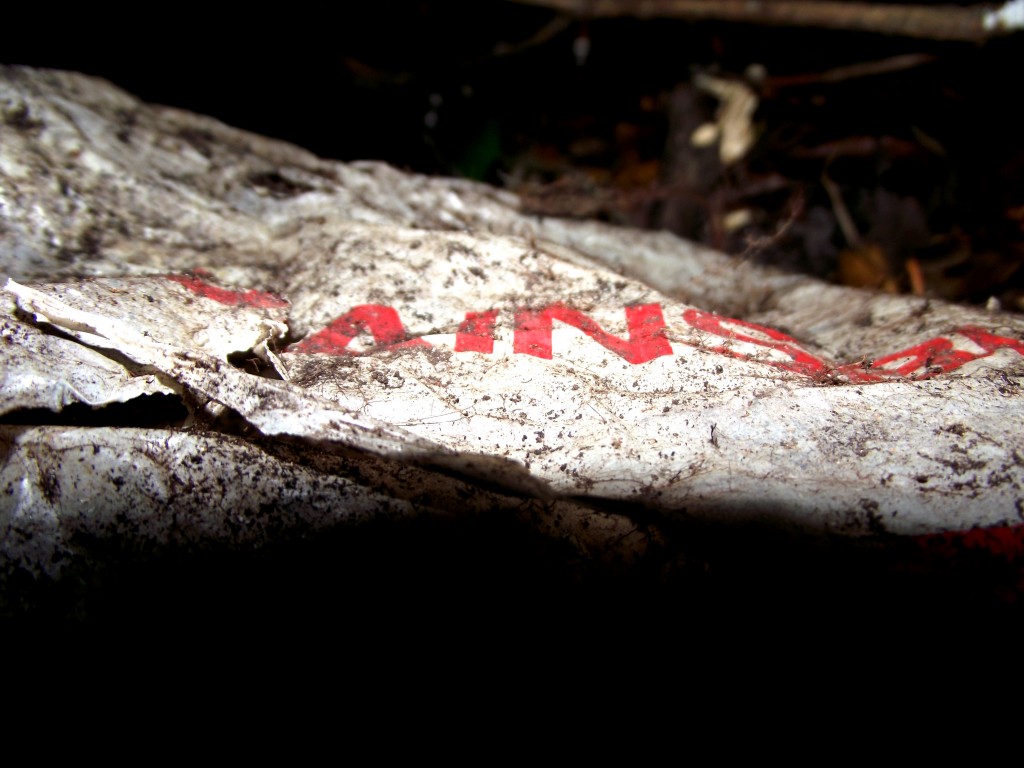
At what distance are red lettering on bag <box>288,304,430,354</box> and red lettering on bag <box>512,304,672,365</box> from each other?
0.55 ft

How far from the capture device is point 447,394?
91cm

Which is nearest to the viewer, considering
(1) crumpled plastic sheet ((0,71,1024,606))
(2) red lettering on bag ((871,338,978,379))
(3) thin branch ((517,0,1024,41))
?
(1) crumpled plastic sheet ((0,71,1024,606))

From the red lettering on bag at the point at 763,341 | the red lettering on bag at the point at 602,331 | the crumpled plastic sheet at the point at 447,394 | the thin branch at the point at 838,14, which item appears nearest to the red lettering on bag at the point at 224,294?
the crumpled plastic sheet at the point at 447,394

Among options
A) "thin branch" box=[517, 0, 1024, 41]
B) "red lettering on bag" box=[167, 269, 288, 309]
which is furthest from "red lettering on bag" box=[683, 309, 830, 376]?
"thin branch" box=[517, 0, 1024, 41]

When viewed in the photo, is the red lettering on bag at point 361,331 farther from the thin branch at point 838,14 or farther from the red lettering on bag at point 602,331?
the thin branch at point 838,14

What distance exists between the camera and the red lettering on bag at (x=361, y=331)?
3.28ft

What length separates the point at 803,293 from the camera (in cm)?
138

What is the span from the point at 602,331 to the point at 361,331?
1.32ft

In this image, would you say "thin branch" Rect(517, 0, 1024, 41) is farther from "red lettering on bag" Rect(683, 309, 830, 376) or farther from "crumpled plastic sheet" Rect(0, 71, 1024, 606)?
"red lettering on bag" Rect(683, 309, 830, 376)

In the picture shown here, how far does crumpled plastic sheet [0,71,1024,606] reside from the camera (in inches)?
29.7

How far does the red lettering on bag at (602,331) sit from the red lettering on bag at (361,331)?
167 mm

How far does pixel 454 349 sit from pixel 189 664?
0.55 m

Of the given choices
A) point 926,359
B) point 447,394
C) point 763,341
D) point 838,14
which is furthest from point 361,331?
point 838,14

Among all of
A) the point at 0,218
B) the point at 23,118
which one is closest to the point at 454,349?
the point at 0,218
